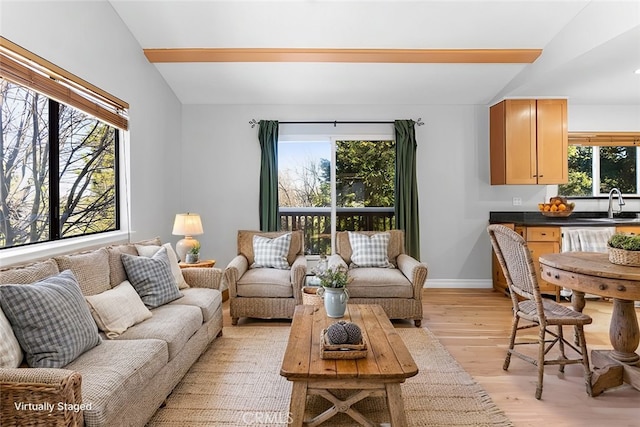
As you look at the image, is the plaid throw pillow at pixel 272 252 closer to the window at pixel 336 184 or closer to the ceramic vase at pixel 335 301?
the window at pixel 336 184

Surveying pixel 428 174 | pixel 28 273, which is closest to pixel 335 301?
pixel 28 273

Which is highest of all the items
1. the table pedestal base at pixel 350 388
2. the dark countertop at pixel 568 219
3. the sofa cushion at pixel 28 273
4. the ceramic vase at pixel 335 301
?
the dark countertop at pixel 568 219

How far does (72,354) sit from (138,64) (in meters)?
3.11

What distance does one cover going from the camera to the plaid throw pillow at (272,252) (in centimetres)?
417

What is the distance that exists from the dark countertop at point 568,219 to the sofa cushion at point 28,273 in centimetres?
457

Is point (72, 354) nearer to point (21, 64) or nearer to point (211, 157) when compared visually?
point (21, 64)

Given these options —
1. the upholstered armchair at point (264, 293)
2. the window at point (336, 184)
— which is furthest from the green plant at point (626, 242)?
the window at point (336, 184)

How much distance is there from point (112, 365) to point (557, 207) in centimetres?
496

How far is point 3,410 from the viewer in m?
1.47

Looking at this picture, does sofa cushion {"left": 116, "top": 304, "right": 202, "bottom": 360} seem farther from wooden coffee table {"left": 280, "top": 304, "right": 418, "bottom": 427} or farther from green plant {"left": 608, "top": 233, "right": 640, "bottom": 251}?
green plant {"left": 608, "top": 233, "right": 640, "bottom": 251}

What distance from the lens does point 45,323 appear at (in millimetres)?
1791

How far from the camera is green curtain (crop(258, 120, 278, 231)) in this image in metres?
5.03

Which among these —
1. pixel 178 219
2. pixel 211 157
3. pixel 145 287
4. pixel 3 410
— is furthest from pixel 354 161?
pixel 3 410

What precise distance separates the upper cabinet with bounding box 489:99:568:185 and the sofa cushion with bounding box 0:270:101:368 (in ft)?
15.3
